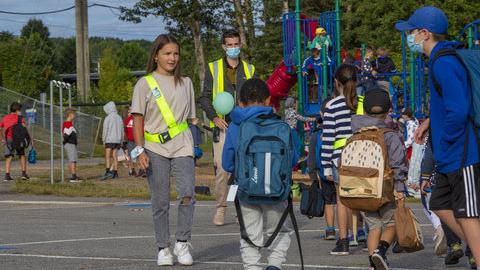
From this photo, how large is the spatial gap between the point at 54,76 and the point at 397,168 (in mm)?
90308

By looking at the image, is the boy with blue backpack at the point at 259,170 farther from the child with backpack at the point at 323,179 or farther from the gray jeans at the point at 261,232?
the child with backpack at the point at 323,179

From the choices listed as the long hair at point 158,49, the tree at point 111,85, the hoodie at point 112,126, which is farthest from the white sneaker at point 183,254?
the tree at point 111,85

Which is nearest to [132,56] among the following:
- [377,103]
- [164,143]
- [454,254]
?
[164,143]

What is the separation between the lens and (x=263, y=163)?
8.26 metres

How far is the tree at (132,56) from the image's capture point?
132 meters

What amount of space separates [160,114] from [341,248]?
2278 mm

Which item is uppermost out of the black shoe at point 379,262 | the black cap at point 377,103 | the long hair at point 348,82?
the long hair at point 348,82

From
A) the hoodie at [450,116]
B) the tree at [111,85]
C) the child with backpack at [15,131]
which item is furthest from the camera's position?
the tree at [111,85]

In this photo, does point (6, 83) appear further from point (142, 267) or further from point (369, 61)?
point (142, 267)

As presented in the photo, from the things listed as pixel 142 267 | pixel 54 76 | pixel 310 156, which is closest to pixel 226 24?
pixel 310 156

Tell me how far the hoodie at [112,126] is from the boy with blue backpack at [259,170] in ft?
63.0

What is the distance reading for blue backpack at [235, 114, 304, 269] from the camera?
8266 millimetres

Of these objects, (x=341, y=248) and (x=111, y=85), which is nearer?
(x=341, y=248)

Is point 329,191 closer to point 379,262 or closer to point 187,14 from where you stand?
point 379,262
